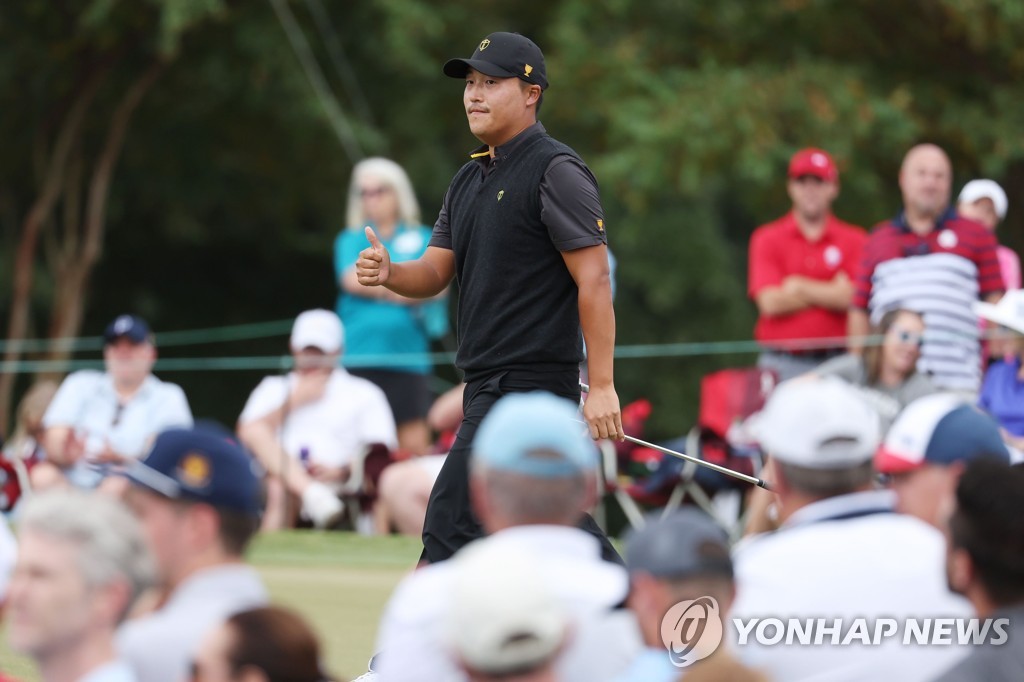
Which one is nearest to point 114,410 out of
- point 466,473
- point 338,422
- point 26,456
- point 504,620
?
point 26,456

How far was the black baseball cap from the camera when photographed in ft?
18.2

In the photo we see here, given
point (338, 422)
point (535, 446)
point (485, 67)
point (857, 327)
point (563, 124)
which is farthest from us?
point (563, 124)

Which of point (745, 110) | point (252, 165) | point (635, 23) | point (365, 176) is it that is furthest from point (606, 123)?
point (365, 176)

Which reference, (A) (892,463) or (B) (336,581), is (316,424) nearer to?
(B) (336,581)

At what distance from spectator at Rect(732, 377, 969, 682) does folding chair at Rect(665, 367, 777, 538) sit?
660cm

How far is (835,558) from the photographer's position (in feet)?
11.7

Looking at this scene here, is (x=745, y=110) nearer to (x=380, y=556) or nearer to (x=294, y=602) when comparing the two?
(x=380, y=556)

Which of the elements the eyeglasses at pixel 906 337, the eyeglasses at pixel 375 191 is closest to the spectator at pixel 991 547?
the eyeglasses at pixel 906 337

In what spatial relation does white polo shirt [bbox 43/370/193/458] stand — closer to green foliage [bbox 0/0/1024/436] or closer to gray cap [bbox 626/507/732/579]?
green foliage [bbox 0/0/1024/436]

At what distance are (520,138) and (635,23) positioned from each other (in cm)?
1258

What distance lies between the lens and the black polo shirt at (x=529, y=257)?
5.34 m

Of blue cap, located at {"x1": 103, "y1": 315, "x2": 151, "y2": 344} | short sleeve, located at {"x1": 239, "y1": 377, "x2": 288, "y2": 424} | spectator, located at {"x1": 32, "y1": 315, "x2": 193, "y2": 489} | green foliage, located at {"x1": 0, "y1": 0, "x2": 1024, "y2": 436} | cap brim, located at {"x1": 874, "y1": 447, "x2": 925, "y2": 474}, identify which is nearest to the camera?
A: cap brim, located at {"x1": 874, "y1": 447, "x2": 925, "y2": 474}

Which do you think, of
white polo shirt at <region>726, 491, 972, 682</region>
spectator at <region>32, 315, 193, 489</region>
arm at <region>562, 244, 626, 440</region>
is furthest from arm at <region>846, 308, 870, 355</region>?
white polo shirt at <region>726, 491, 972, 682</region>

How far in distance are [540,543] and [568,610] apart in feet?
0.57
